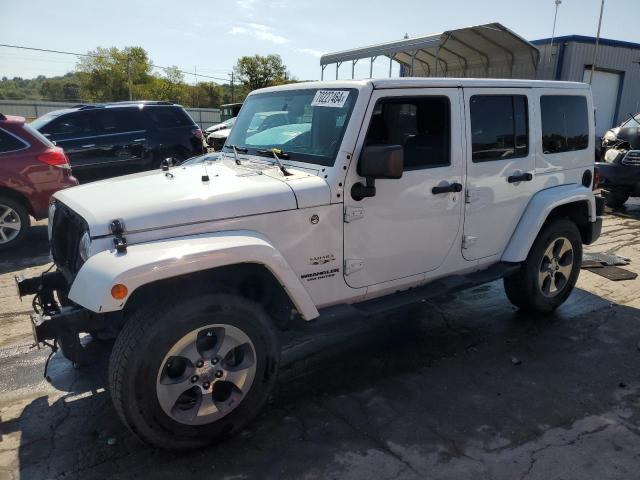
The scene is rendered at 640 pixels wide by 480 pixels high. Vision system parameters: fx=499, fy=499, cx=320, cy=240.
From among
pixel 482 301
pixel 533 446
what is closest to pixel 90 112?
pixel 482 301

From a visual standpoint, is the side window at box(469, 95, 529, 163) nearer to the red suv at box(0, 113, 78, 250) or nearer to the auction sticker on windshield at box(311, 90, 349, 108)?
the auction sticker on windshield at box(311, 90, 349, 108)

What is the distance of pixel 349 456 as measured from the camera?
273 cm

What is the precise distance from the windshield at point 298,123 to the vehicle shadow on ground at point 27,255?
142 inches

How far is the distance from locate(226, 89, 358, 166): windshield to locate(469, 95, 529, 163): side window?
1123 millimetres

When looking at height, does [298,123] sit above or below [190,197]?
above

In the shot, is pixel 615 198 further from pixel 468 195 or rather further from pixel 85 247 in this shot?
pixel 85 247

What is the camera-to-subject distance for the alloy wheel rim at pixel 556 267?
452 centimetres

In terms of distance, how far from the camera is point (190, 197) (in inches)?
110

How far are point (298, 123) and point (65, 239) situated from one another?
1.74m

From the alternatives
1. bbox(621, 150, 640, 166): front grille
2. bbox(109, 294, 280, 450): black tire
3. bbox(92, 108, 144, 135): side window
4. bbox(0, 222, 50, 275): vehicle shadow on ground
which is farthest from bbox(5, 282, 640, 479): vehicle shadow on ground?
bbox(92, 108, 144, 135): side window

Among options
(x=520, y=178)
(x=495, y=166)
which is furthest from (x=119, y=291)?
(x=520, y=178)

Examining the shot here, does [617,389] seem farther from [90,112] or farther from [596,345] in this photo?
[90,112]

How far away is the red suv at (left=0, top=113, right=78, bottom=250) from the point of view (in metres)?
6.47

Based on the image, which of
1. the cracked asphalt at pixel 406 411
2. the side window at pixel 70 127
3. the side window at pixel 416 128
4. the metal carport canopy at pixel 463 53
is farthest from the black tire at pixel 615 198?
the side window at pixel 70 127
